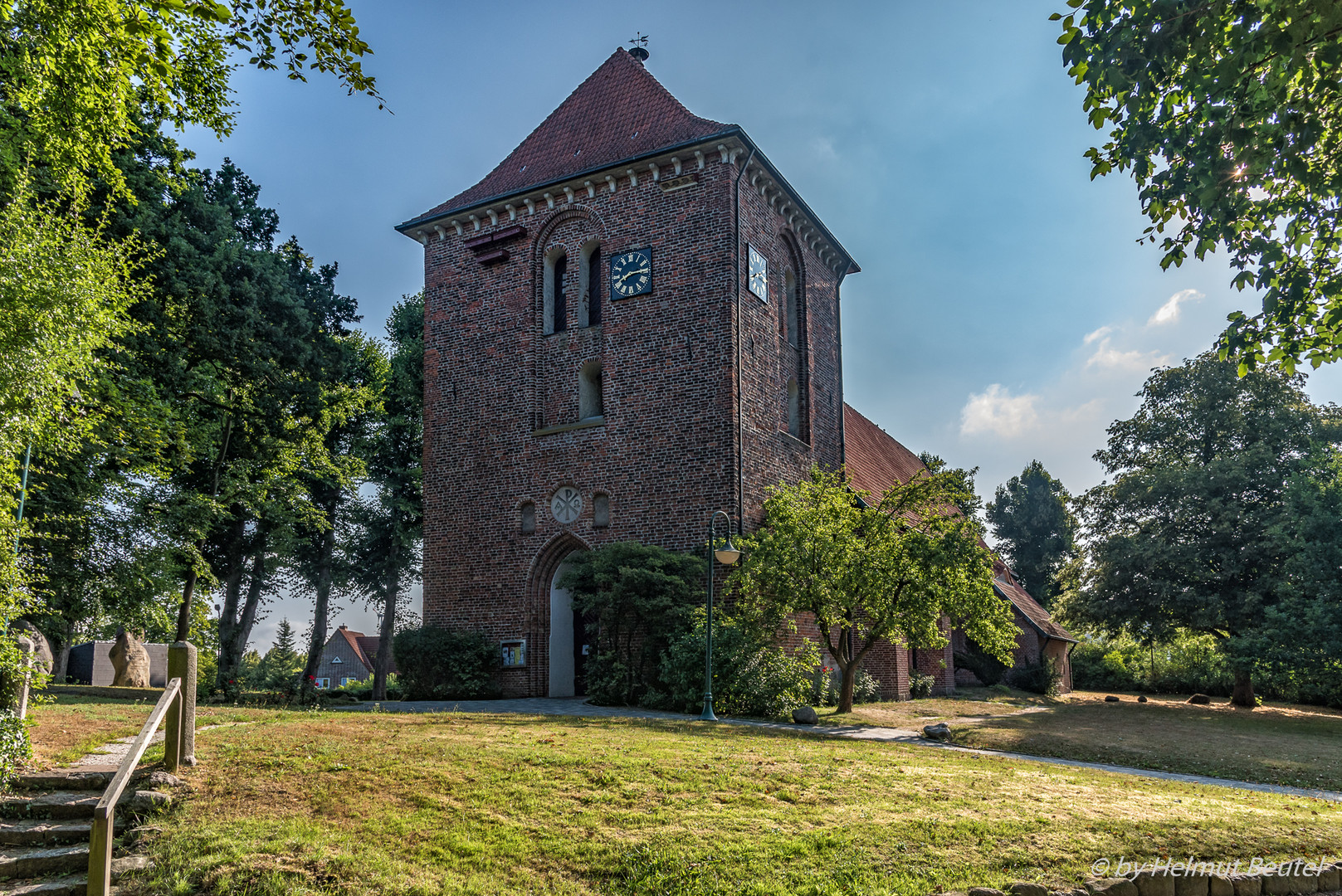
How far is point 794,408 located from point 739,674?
9339 mm

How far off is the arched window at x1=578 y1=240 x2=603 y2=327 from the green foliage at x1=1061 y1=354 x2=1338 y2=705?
18.2m

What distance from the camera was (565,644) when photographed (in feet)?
66.1

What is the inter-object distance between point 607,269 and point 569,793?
15.1 meters

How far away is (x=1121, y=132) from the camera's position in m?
8.42

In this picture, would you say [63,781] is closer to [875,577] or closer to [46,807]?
[46,807]

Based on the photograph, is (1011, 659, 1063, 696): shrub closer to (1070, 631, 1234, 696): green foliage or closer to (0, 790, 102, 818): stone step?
(1070, 631, 1234, 696): green foliage

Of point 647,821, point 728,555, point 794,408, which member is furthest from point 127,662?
point 647,821

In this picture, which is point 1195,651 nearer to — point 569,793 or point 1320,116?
point 1320,116

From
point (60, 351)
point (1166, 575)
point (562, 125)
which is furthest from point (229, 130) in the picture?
point (1166, 575)

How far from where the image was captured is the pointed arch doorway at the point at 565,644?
19844 mm

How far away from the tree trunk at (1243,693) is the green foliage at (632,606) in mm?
17839

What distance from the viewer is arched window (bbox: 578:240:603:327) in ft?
69.2

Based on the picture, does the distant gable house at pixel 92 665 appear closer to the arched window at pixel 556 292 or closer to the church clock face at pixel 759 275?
the arched window at pixel 556 292

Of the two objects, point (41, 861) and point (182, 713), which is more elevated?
point (182, 713)
